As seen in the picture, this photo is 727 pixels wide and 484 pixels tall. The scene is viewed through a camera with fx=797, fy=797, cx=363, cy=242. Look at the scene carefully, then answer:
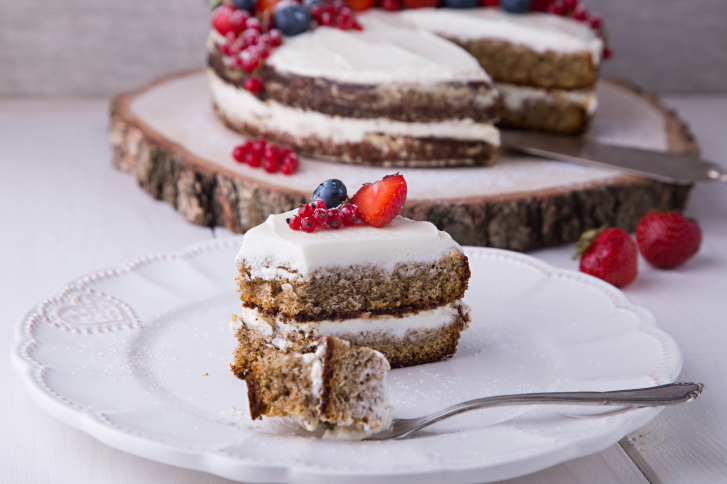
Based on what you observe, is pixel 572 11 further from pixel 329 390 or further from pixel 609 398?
pixel 329 390

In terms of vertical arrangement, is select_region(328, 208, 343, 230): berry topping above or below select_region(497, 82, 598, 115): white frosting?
above

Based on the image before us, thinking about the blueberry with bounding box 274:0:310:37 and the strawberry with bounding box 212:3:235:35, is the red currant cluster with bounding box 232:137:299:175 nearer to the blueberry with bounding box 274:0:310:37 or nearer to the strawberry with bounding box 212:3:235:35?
the blueberry with bounding box 274:0:310:37

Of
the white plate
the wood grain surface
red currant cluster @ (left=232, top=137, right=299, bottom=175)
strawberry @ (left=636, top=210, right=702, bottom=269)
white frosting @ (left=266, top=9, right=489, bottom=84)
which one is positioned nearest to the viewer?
the white plate

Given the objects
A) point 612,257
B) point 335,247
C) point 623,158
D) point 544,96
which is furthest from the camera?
point 544,96

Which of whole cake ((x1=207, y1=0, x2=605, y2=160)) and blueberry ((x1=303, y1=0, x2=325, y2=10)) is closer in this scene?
whole cake ((x1=207, y1=0, x2=605, y2=160))

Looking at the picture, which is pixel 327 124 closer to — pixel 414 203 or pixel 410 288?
pixel 414 203

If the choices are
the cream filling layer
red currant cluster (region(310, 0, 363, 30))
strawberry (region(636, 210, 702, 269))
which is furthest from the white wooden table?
red currant cluster (region(310, 0, 363, 30))

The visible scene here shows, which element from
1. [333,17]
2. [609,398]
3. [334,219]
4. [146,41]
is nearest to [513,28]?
[333,17]
